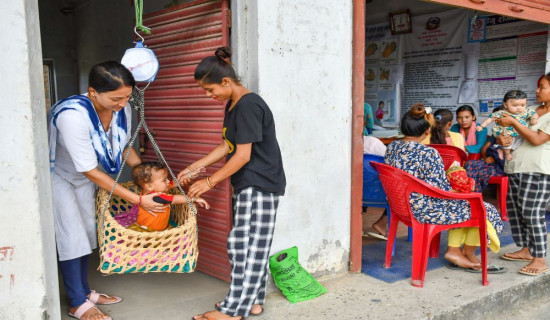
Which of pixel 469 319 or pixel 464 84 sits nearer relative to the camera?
pixel 469 319

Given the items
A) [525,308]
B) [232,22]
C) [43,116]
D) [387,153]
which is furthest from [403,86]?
[43,116]

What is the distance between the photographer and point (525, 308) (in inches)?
151

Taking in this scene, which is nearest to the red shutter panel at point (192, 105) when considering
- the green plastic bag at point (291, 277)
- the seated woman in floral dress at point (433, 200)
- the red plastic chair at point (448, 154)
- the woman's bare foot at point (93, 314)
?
the green plastic bag at point (291, 277)

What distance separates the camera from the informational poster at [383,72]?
7.70 m

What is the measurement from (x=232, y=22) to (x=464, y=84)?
15.9 ft

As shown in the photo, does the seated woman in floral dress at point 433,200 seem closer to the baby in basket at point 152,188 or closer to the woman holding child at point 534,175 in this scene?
the woman holding child at point 534,175

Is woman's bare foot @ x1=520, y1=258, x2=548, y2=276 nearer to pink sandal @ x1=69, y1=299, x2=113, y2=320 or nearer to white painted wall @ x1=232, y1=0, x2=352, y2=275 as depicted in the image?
white painted wall @ x1=232, y1=0, x2=352, y2=275

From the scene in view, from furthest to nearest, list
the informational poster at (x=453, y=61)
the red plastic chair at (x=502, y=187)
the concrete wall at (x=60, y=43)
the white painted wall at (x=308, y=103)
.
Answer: the concrete wall at (x=60, y=43), the informational poster at (x=453, y=61), the red plastic chair at (x=502, y=187), the white painted wall at (x=308, y=103)

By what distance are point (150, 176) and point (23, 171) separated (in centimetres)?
84

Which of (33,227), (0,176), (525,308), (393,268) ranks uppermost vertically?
(0,176)

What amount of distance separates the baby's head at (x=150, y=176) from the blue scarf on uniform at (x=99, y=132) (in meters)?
0.13

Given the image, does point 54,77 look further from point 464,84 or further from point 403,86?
point 464,84

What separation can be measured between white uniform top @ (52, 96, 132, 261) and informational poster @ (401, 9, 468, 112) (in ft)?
18.6

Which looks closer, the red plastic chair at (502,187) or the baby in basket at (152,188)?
the baby in basket at (152,188)
